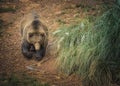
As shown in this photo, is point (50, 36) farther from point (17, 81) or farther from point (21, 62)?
point (17, 81)

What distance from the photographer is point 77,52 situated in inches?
257

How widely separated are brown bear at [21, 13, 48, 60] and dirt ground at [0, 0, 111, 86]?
157 millimetres

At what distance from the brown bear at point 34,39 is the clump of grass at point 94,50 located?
1.26 ft

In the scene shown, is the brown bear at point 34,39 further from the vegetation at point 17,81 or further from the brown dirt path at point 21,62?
the vegetation at point 17,81

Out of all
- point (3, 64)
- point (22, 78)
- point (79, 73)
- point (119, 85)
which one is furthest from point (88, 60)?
point (3, 64)

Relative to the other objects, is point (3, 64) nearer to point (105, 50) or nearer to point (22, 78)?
point (22, 78)

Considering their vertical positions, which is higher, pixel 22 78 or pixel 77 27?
pixel 77 27

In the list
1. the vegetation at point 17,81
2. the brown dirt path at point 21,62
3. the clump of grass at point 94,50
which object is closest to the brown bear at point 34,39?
the brown dirt path at point 21,62

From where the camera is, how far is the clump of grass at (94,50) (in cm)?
609

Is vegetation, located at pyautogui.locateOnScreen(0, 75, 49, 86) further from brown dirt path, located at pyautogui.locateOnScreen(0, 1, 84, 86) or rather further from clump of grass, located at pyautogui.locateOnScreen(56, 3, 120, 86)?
clump of grass, located at pyautogui.locateOnScreen(56, 3, 120, 86)

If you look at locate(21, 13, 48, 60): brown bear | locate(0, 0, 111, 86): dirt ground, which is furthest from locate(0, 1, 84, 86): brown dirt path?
locate(21, 13, 48, 60): brown bear

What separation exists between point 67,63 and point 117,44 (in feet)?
3.41

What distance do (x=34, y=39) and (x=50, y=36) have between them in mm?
1249

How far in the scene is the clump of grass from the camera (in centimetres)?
609
